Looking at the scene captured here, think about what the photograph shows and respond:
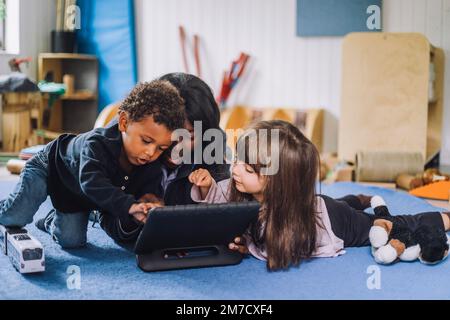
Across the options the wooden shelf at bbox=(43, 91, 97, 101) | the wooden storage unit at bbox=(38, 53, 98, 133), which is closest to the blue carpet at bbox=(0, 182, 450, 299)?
the wooden shelf at bbox=(43, 91, 97, 101)

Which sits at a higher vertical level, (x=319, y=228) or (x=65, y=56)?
(x=65, y=56)

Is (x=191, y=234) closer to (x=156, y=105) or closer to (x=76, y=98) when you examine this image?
(x=156, y=105)


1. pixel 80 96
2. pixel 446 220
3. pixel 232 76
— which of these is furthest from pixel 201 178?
pixel 80 96

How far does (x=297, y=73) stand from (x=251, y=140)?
6.73 ft

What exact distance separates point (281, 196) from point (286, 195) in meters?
0.01

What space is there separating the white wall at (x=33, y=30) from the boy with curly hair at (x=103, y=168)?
203 centimetres

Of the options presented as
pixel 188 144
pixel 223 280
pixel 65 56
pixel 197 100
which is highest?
pixel 65 56

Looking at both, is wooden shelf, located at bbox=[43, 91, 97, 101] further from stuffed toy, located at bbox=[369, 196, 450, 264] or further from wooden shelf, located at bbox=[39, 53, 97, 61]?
stuffed toy, located at bbox=[369, 196, 450, 264]

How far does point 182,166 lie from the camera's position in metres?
1.52

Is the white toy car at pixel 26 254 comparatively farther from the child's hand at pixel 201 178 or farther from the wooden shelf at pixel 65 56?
the wooden shelf at pixel 65 56

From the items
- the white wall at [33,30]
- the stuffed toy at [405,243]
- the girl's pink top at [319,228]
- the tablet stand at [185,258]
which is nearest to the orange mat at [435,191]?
the stuffed toy at [405,243]

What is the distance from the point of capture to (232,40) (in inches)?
136
